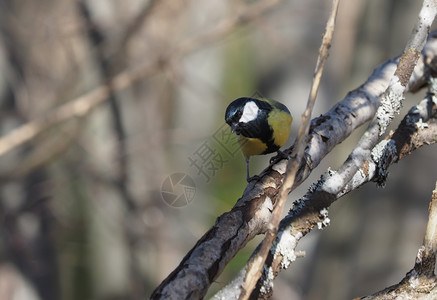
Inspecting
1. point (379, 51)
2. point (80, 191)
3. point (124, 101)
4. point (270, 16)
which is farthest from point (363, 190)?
point (80, 191)

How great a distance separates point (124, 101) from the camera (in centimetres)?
545

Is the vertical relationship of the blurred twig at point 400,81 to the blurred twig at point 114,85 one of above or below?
below

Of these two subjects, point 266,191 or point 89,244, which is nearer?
point 266,191

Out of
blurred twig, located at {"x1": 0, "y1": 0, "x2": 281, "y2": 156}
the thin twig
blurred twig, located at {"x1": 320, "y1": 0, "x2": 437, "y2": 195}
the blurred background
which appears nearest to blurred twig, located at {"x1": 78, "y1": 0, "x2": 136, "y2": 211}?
the blurred background

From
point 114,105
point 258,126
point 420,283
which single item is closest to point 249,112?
point 258,126

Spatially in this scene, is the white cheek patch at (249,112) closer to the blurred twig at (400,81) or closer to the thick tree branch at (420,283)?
the blurred twig at (400,81)

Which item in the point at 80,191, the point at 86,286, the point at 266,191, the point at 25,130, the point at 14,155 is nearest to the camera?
the point at 266,191

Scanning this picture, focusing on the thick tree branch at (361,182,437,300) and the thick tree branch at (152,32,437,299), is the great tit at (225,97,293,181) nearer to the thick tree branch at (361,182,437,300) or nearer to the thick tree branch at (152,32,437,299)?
the thick tree branch at (152,32,437,299)

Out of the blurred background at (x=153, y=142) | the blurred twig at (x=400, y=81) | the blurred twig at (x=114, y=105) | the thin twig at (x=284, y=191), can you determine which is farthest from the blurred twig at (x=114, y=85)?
the thin twig at (x=284, y=191)

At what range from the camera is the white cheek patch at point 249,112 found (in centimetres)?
212

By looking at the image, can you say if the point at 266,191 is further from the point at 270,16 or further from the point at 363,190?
the point at 270,16

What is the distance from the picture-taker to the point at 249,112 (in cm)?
215

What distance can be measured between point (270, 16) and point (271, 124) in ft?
9.32

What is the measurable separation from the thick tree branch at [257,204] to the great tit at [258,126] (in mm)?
309
